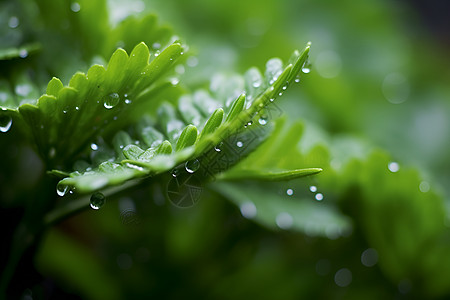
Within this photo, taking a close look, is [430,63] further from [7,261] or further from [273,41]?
[7,261]

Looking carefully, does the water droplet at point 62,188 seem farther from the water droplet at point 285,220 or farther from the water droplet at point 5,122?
the water droplet at point 285,220

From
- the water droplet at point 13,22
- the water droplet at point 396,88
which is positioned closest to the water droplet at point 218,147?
the water droplet at point 13,22


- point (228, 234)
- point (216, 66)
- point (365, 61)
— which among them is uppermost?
point (216, 66)

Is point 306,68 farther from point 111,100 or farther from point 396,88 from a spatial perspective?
point 396,88

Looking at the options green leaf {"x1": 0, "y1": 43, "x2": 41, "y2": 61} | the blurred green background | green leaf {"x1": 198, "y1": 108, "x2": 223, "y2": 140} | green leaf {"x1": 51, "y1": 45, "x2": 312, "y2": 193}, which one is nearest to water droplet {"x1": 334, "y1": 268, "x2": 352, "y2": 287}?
the blurred green background

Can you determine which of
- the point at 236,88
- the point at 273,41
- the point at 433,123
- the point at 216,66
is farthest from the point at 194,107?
the point at 433,123

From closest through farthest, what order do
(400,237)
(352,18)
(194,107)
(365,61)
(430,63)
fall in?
(194,107)
(400,237)
(365,61)
(352,18)
(430,63)
